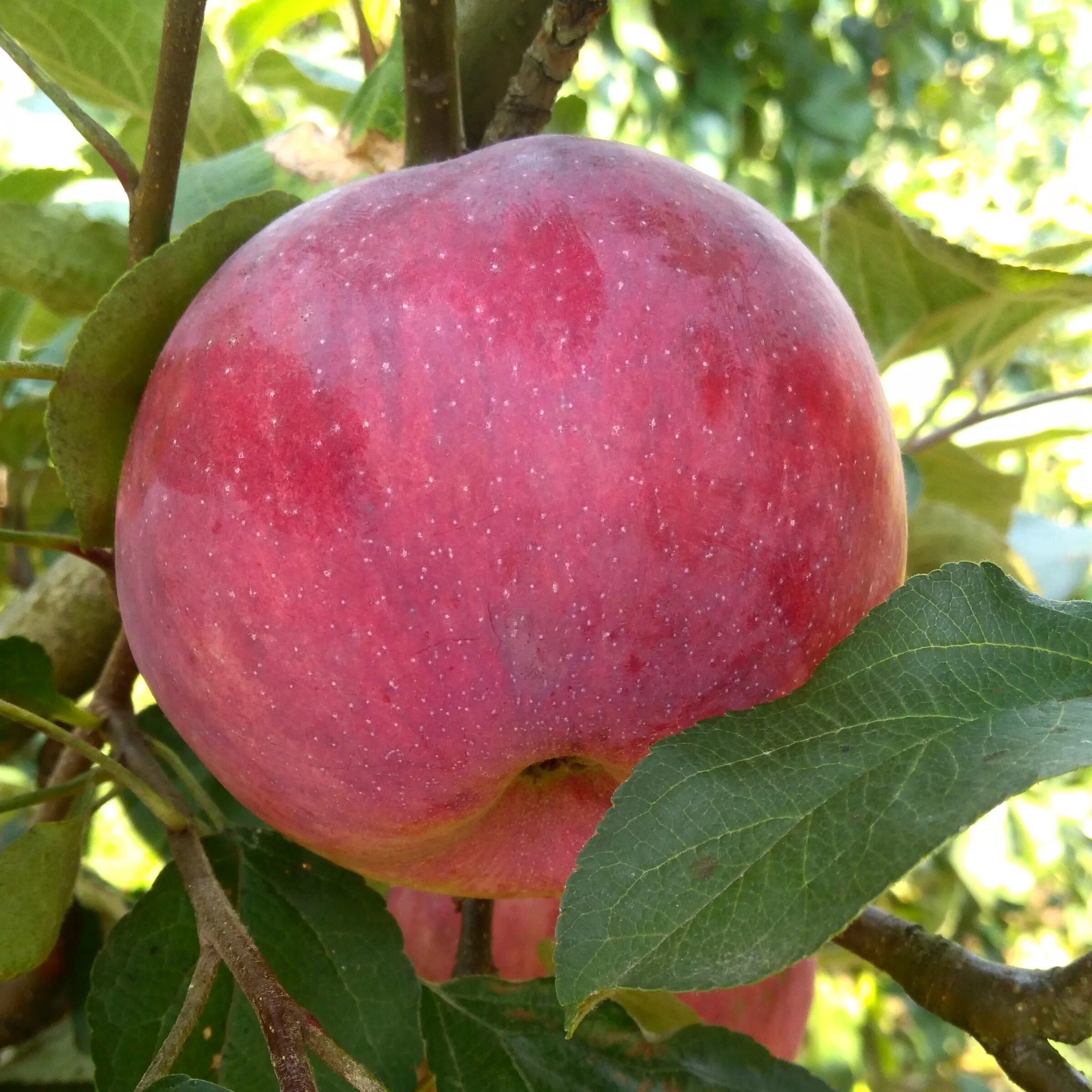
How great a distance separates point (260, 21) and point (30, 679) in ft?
1.84

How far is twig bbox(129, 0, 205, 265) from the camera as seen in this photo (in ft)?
1.39

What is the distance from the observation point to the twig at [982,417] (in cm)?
79

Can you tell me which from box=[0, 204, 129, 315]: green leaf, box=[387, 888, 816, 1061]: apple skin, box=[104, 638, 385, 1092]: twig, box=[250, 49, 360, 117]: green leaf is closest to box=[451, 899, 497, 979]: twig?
box=[387, 888, 816, 1061]: apple skin

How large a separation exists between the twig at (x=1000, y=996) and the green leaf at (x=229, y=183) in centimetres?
48

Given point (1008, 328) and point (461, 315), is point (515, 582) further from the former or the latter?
point (1008, 328)

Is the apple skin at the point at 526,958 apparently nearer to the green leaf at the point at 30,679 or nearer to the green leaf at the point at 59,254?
the green leaf at the point at 30,679

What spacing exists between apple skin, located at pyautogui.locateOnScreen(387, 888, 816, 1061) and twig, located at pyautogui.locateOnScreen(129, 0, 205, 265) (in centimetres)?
40

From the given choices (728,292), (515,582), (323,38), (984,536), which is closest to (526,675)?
A: (515,582)

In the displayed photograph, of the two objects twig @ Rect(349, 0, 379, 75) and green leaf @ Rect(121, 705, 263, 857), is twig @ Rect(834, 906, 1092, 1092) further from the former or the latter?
twig @ Rect(349, 0, 379, 75)

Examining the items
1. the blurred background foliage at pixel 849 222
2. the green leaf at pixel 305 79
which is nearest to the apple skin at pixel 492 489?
the blurred background foliage at pixel 849 222

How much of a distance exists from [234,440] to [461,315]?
0.09 m

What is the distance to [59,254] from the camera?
58 centimetres

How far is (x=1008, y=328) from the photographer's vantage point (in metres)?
0.78

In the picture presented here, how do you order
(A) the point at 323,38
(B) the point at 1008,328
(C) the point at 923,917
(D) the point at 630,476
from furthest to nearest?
1. (A) the point at 323,38
2. (C) the point at 923,917
3. (B) the point at 1008,328
4. (D) the point at 630,476
